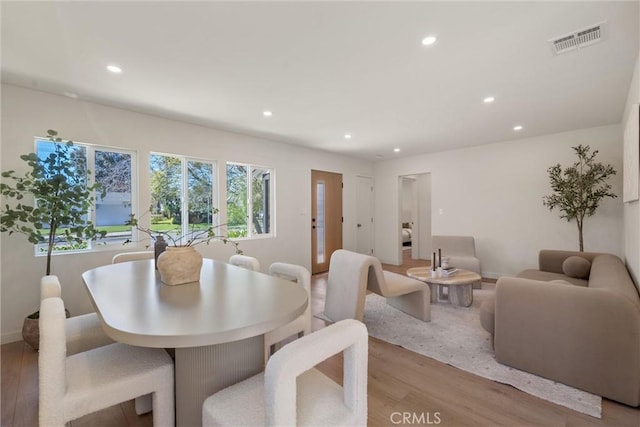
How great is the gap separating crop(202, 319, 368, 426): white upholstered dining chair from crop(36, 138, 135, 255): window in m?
3.02

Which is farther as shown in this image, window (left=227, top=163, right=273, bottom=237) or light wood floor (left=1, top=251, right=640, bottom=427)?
window (left=227, top=163, right=273, bottom=237)

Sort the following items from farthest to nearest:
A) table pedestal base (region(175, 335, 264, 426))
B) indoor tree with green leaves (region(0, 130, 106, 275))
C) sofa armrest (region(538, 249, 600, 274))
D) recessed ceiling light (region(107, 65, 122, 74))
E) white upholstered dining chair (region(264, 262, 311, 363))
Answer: sofa armrest (region(538, 249, 600, 274)) < indoor tree with green leaves (region(0, 130, 106, 275)) < recessed ceiling light (region(107, 65, 122, 74)) < white upholstered dining chair (region(264, 262, 311, 363)) < table pedestal base (region(175, 335, 264, 426))

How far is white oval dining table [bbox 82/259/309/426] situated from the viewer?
915 millimetres

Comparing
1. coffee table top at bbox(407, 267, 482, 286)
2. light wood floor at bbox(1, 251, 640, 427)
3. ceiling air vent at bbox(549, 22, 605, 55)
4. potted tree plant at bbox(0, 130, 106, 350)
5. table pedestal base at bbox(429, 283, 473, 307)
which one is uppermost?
ceiling air vent at bbox(549, 22, 605, 55)

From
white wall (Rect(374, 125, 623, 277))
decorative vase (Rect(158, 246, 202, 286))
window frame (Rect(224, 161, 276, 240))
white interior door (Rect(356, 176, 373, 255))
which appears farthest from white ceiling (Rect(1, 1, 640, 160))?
white interior door (Rect(356, 176, 373, 255))

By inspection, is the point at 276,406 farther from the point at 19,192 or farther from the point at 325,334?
the point at 19,192

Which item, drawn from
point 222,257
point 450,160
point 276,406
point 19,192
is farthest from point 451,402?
point 450,160

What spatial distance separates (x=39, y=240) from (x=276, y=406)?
3034 millimetres

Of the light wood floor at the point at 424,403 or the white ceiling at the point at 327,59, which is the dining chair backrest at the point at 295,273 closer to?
the light wood floor at the point at 424,403

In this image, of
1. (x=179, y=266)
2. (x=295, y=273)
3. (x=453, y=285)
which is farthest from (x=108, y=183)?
(x=453, y=285)

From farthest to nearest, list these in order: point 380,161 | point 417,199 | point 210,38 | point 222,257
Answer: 1. point 417,199
2. point 380,161
3. point 222,257
4. point 210,38

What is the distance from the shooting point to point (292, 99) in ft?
10.1

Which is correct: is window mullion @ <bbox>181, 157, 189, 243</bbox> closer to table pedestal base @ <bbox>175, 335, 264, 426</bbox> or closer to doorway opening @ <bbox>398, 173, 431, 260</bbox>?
table pedestal base @ <bbox>175, 335, 264, 426</bbox>

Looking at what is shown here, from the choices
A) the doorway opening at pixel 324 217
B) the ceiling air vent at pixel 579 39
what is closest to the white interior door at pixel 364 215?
the doorway opening at pixel 324 217
